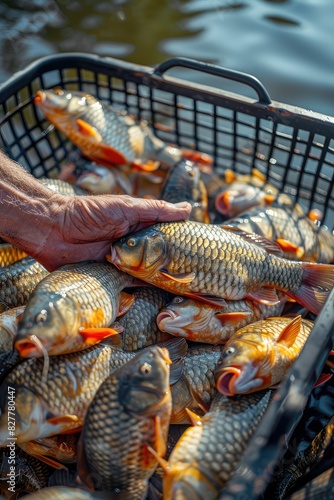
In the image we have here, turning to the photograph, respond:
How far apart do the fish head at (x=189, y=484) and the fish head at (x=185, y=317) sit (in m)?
0.62

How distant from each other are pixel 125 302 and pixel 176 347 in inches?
10.9

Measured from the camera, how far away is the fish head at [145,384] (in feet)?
5.73

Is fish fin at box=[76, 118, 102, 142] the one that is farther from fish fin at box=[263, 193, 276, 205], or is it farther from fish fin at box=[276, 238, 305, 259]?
→ fish fin at box=[276, 238, 305, 259]

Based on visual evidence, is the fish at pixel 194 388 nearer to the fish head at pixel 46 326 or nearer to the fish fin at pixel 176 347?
the fish fin at pixel 176 347

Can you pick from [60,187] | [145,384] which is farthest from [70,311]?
[60,187]

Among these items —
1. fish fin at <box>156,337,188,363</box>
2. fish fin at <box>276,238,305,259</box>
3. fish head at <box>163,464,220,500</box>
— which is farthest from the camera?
fish fin at <box>276,238,305,259</box>

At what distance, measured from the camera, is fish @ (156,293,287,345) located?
2213 millimetres

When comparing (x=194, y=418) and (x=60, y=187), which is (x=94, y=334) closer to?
(x=194, y=418)

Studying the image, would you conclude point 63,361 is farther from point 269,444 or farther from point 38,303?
point 269,444

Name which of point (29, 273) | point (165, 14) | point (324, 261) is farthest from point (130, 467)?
point (165, 14)

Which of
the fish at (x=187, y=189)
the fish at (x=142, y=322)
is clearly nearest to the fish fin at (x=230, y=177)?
the fish at (x=187, y=189)

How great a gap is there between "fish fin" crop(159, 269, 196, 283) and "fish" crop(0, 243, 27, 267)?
2.37ft

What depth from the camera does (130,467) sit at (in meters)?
1.72

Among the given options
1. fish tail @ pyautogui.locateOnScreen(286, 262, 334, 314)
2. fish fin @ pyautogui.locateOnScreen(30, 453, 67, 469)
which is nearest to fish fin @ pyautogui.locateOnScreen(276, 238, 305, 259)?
fish tail @ pyautogui.locateOnScreen(286, 262, 334, 314)
